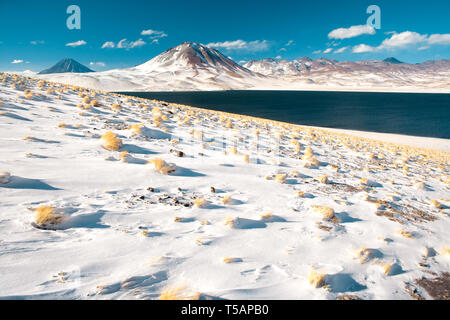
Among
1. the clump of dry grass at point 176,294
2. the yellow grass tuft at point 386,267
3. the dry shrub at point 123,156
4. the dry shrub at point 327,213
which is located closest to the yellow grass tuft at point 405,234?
the dry shrub at point 327,213

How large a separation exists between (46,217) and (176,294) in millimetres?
2412

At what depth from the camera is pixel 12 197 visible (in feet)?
12.8

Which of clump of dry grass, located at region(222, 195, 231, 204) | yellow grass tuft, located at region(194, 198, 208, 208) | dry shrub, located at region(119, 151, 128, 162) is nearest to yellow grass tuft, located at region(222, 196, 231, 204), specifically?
clump of dry grass, located at region(222, 195, 231, 204)

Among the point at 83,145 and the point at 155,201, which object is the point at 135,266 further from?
the point at 83,145

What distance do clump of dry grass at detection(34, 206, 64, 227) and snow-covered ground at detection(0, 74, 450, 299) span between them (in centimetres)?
3

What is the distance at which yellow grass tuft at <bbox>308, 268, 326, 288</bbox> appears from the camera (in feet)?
10.4

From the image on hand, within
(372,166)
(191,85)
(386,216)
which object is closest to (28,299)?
(386,216)

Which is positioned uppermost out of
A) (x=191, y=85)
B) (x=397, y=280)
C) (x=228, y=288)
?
(x=191, y=85)

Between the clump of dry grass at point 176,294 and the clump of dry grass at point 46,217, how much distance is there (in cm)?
214

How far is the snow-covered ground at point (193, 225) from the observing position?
2.97m

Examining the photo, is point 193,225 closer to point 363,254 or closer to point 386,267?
point 363,254

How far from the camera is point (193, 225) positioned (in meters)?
4.26

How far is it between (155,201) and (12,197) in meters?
A: 2.37
